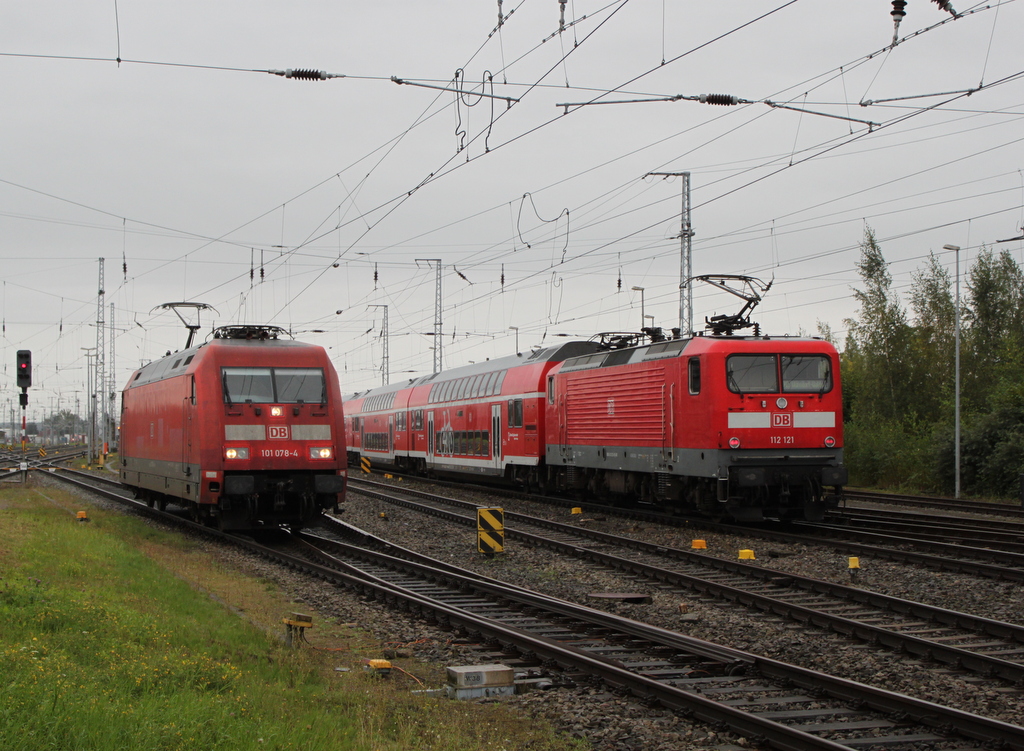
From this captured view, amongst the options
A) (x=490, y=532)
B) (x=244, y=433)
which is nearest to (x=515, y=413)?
(x=244, y=433)

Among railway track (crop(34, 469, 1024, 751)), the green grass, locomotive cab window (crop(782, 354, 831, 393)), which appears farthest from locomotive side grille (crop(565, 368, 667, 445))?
the green grass

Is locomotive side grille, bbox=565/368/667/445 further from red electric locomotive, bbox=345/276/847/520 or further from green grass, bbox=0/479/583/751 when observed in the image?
green grass, bbox=0/479/583/751

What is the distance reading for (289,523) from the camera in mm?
18438

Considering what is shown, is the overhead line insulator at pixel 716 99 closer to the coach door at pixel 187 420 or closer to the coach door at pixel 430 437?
the coach door at pixel 187 420

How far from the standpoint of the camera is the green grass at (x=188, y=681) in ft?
19.0

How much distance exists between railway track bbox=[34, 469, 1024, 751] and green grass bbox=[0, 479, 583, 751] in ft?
3.41

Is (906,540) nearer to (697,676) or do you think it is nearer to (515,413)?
(697,676)

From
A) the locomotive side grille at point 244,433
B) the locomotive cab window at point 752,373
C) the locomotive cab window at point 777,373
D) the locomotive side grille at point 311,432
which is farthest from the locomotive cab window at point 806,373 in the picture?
the locomotive side grille at point 244,433

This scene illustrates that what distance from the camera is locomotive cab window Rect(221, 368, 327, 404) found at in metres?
17.1

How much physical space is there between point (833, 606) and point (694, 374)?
25.2ft

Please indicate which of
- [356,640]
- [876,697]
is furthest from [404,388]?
[876,697]

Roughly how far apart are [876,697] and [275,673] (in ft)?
15.4

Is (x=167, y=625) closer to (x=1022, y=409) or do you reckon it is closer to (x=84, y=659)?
(x=84, y=659)

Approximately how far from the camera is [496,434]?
29938 millimetres
